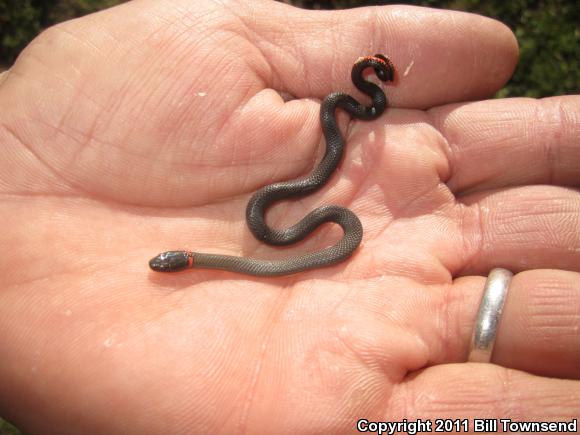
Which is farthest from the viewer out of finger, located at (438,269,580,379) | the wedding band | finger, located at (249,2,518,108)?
finger, located at (249,2,518,108)

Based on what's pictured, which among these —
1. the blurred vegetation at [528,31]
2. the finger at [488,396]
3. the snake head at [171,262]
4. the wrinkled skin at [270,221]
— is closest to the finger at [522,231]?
the wrinkled skin at [270,221]

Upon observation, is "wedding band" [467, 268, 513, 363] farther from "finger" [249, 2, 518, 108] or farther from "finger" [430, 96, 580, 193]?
"finger" [249, 2, 518, 108]

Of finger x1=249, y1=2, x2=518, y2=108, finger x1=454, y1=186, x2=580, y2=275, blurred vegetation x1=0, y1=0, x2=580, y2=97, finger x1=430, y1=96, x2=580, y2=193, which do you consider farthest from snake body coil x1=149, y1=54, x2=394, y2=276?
blurred vegetation x1=0, y1=0, x2=580, y2=97

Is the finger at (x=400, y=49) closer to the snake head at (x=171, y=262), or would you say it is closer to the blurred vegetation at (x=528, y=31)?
the snake head at (x=171, y=262)

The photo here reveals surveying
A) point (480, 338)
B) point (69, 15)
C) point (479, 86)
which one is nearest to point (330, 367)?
point (480, 338)

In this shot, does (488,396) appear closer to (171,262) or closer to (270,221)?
(270,221)

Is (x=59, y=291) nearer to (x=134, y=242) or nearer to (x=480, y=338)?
(x=134, y=242)
